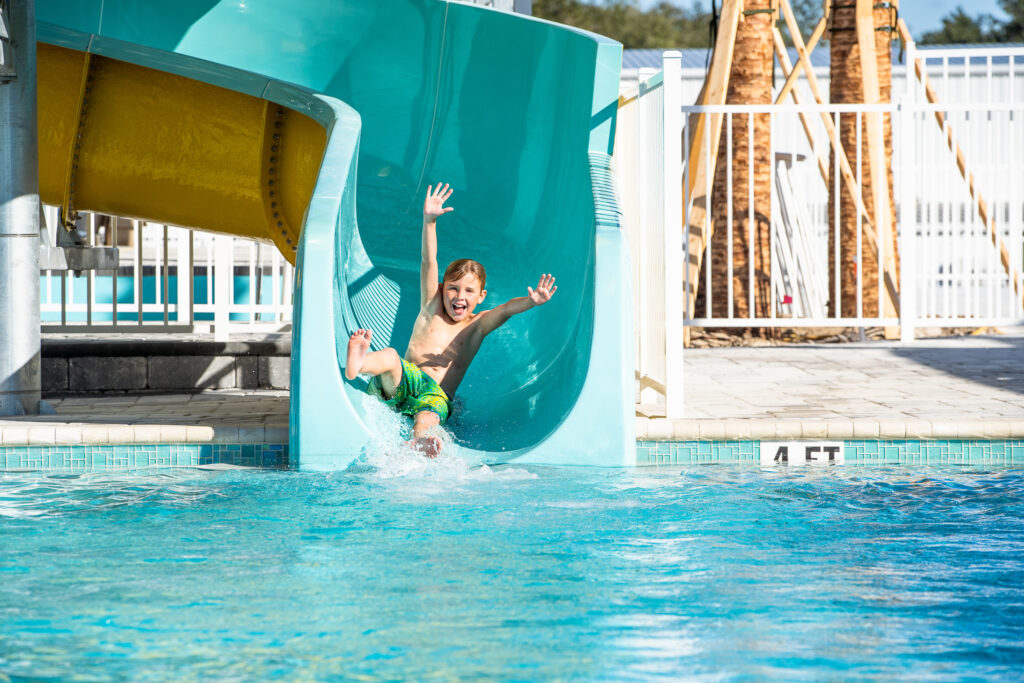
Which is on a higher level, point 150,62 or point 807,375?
point 150,62

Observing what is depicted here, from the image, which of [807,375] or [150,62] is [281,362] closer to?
[150,62]

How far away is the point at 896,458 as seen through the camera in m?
4.49

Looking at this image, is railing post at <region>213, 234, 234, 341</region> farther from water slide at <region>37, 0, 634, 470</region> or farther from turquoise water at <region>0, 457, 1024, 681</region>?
turquoise water at <region>0, 457, 1024, 681</region>

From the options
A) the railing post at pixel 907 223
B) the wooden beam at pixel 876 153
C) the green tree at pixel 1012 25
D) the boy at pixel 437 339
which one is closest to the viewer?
the boy at pixel 437 339

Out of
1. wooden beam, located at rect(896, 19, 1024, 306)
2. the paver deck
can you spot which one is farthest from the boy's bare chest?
wooden beam, located at rect(896, 19, 1024, 306)

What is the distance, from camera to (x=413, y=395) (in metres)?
4.50

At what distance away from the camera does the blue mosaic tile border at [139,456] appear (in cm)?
436

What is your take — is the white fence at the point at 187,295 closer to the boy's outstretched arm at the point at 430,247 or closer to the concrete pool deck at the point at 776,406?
the concrete pool deck at the point at 776,406

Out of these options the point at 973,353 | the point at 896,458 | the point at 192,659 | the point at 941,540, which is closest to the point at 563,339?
the point at 896,458

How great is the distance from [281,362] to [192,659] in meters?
4.32

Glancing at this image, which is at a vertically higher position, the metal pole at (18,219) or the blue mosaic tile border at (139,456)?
the metal pole at (18,219)

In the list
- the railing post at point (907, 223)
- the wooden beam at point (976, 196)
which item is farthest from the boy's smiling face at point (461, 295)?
the wooden beam at point (976, 196)

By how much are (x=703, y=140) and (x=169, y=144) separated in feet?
13.3

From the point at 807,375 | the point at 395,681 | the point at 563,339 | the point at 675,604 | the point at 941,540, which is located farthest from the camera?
the point at 807,375
